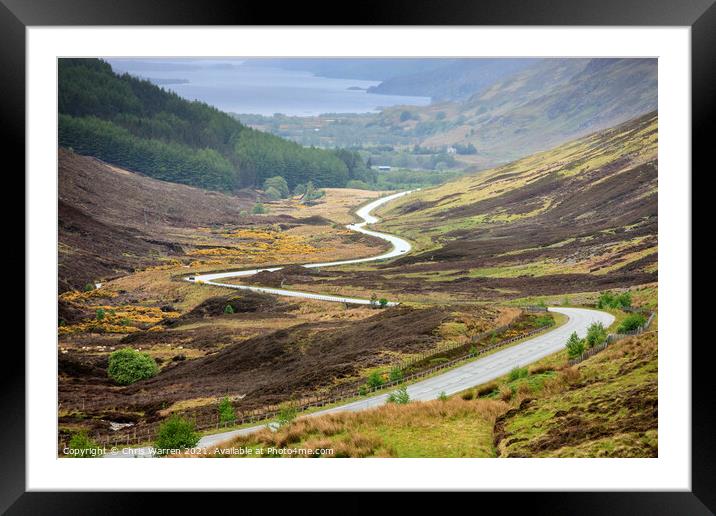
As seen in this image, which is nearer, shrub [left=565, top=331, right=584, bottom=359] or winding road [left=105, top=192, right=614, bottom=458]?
winding road [left=105, top=192, right=614, bottom=458]

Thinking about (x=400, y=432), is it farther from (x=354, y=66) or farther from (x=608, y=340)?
(x=354, y=66)

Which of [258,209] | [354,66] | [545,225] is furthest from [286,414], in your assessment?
[545,225]

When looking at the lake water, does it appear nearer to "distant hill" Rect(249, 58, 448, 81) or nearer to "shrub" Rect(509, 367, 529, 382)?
"distant hill" Rect(249, 58, 448, 81)

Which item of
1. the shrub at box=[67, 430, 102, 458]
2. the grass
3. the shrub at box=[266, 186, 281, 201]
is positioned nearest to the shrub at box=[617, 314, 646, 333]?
the grass

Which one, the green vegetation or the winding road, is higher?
the green vegetation

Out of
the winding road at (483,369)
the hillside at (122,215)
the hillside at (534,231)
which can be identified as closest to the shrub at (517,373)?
the winding road at (483,369)

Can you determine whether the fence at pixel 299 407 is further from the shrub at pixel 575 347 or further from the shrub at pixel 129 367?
the shrub at pixel 129 367
